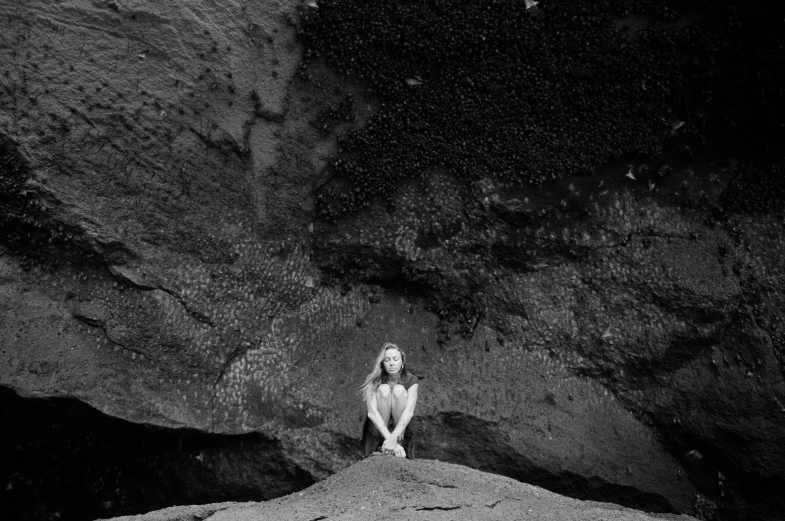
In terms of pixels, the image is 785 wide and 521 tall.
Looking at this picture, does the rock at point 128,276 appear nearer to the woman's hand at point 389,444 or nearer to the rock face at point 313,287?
the rock face at point 313,287

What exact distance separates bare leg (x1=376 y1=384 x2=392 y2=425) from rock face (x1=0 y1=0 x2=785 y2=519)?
160 cm

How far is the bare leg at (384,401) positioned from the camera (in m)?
5.43

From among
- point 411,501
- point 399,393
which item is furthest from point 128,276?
point 411,501

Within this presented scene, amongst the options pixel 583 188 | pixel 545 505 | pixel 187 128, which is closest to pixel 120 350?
pixel 187 128

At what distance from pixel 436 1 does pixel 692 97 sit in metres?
2.39

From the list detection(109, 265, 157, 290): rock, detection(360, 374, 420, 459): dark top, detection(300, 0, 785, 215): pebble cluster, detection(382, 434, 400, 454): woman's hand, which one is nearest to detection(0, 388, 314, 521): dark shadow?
detection(109, 265, 157, 290): rock

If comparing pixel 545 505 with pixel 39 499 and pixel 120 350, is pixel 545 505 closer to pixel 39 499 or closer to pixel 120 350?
pixel 120 350

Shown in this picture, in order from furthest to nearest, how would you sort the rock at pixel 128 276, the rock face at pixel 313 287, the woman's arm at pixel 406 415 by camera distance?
the rock at pixel 128 276 < the rock face at pixel 313 287 < the woman's arm at pixel 406 415

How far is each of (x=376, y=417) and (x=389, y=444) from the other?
21cm

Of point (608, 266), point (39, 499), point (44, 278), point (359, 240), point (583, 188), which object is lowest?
point (39, 499)

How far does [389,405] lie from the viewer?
17.9ft

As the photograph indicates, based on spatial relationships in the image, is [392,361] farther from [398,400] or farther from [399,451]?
[399,451]

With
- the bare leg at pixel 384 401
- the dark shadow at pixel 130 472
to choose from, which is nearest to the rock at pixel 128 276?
the dark shadow at pixel 130 472

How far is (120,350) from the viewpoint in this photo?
6.76 metres
